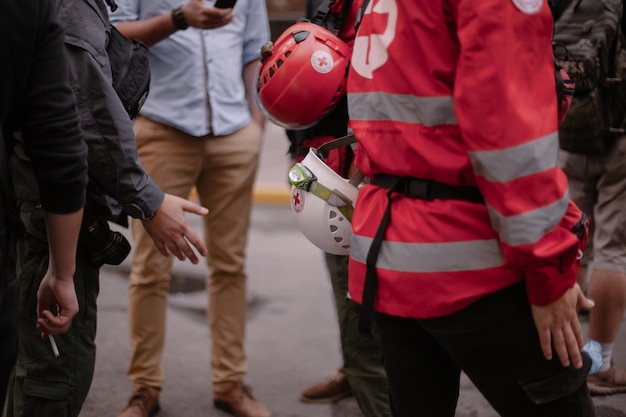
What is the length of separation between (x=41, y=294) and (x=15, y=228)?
0.45 m

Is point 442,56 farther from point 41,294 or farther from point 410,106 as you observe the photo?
point 41,294

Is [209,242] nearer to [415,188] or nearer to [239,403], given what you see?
[239,403]

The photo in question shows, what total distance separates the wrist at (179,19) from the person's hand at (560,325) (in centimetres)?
215

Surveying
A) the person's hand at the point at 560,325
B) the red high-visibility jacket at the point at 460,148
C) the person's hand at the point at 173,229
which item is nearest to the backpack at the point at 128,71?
the person's hand at the point at 173,229

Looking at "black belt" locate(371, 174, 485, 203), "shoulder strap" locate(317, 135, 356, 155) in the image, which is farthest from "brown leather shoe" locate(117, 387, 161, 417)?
"black belt" locate(371, 174, 485, 203)

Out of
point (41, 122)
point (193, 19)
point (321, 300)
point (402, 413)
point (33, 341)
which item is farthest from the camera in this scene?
point (321, 300)

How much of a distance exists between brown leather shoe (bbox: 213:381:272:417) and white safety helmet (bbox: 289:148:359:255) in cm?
162

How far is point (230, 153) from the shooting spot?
156 inches

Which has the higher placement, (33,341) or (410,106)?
(410,106)

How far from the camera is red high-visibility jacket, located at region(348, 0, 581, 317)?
1.78 m

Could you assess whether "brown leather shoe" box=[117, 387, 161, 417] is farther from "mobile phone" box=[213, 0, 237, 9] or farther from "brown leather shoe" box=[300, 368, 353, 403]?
"mobile phone" box=[213, 0, 237, 9]

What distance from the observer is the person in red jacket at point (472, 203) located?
179 cm

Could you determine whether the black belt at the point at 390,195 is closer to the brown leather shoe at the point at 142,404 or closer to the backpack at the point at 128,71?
the backpack at the point at 128,71

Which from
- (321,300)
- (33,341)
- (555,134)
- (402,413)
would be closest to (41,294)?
(33,341)
